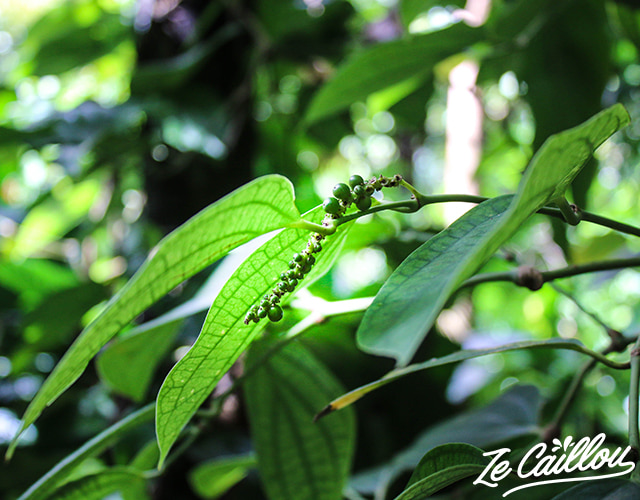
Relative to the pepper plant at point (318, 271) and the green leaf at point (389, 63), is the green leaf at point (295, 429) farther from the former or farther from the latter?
the green leaf at point (389, 63)

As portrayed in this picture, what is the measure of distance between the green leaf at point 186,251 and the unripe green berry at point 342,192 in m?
0.02

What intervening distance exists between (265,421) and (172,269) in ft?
0.73

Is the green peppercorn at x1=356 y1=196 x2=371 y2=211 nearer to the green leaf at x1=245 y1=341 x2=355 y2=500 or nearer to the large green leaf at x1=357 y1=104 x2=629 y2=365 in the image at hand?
the large green leaf at x1=357 y1=104 x2=629 y2=365

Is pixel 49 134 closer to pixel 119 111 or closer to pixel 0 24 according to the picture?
pixel 119 111

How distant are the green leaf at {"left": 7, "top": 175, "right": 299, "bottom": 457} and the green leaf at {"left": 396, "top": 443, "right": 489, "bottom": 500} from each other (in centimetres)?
12

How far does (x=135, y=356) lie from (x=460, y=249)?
0.84 feet

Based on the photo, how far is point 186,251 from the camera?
168 millimetres

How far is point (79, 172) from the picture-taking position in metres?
0.56

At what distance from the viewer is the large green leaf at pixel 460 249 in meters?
0.13

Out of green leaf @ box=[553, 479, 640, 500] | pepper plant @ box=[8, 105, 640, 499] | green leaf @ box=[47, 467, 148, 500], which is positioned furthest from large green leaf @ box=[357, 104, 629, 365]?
green leaf @ box=[47, 467, 148, 500]

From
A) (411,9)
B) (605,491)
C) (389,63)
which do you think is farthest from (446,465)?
(411,9)

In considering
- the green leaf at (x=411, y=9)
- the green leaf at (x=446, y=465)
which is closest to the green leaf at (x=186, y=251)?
the green leaf at (x=446, y=465)

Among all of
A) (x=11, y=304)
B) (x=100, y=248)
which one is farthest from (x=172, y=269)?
(x=100, y=248)

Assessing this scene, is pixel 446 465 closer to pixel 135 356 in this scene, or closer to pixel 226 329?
pixel 226 329
